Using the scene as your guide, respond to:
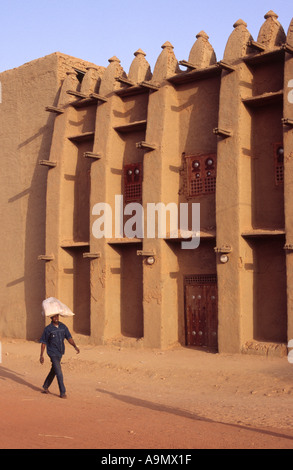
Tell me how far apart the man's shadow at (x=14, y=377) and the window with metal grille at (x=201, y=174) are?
6329 mm

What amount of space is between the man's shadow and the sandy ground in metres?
0.02

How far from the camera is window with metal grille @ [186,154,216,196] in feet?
49.2

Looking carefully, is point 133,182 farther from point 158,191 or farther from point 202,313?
point 202,313

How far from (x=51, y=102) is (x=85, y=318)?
703 centimetres

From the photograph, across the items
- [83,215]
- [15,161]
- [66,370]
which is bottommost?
[66,370]

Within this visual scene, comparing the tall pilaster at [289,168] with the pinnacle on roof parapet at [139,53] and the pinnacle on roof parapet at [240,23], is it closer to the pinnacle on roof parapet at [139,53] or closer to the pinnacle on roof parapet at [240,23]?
the pinnacle on roof parapet at [240,23]

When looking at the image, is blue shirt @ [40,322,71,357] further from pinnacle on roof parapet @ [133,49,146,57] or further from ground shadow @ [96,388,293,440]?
pinnacle on roof parapet @ [133,49,146,57]

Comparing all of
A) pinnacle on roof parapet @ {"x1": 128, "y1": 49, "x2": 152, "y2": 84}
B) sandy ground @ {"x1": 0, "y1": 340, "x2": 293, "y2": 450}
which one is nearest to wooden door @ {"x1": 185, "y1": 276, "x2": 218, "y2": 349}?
sandy ground @ {"x1": 0, "y1": 340, "x2": 293, "y2": 450}

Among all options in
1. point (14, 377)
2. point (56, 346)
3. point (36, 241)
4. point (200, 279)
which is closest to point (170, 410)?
point (56, 346)

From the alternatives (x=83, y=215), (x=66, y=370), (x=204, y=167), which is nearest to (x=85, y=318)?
(x=83, y=215)

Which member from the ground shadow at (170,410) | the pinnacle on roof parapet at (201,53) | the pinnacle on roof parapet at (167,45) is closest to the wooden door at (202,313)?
the ground shadow at (170,410)
